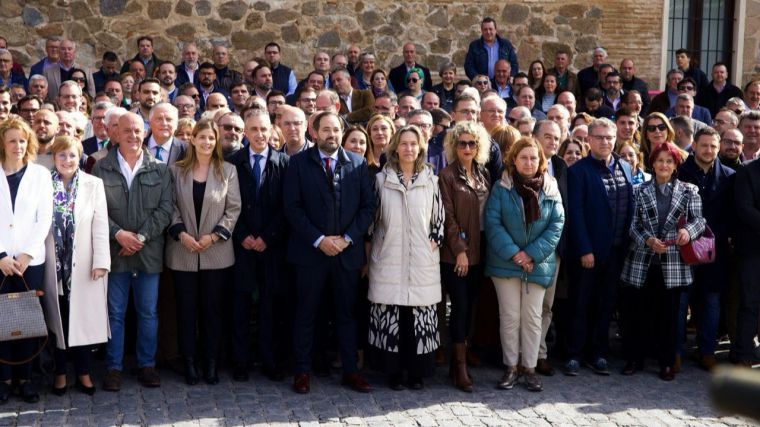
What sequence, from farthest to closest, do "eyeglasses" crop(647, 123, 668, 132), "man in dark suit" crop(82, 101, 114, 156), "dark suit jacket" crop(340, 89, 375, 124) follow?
"dark suit jacket" crop(340, 89, 375, 124) → "man in dark suit" crop(82, 101, 114, 156) → "eyeglasses" crop(647, 123, 668, 132)

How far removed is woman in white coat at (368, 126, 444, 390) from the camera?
19.7 feet

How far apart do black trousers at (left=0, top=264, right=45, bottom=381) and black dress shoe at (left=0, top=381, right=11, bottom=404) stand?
1.4 inches

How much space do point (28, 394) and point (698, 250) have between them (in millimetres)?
4518

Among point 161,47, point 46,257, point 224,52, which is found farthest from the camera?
point 161,47

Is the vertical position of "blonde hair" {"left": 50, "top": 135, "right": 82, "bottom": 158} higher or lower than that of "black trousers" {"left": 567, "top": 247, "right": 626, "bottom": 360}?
higher

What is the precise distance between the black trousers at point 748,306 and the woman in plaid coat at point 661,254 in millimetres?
516

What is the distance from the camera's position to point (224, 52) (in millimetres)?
11664

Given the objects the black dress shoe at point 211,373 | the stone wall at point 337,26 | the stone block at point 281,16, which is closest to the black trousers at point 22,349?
the black dress shoe at point 211,373

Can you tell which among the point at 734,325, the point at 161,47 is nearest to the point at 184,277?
the point at 734,325

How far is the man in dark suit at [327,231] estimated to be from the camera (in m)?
5.97

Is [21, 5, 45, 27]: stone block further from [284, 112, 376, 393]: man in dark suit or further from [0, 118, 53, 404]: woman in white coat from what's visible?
[284, 112, 376, 393]: man in dark suit

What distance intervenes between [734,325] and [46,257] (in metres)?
5.06

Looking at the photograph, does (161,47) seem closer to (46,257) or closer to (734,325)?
(46,257)

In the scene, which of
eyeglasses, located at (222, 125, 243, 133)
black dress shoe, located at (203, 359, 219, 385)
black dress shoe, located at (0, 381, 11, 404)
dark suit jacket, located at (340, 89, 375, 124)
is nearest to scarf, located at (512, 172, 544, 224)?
eyeglasses, located at (222, 125, 243, 133)
